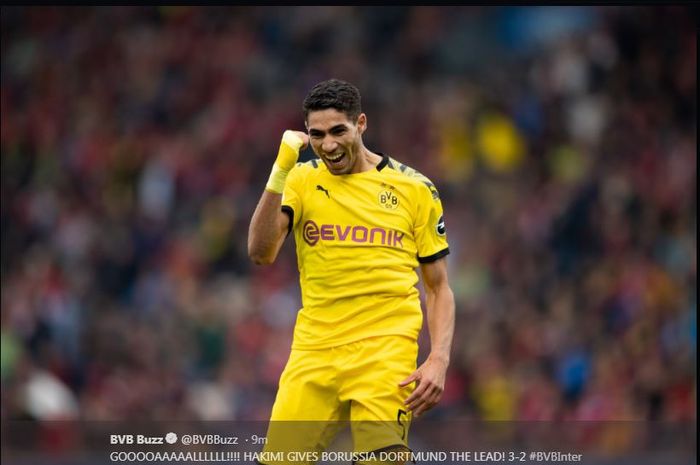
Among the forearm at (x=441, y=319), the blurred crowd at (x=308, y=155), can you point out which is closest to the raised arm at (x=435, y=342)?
the forearm at (x=441, y=319)

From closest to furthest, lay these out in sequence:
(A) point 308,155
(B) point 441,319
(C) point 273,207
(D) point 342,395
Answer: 1. (C) point 273,207
2. (D) point 342,395
3. (B) point 441,319
4. (A) point 308,155

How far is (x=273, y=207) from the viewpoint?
6.59 meters

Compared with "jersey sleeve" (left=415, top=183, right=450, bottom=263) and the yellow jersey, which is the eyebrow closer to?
the yellow jersey

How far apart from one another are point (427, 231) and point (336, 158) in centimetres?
57

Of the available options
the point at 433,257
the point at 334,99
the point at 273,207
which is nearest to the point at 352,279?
the point at 433,257

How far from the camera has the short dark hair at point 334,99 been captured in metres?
6.63

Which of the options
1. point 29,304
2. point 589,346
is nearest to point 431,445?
point 589,346

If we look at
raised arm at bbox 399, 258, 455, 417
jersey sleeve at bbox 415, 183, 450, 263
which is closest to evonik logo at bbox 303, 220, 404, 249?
jersey sleeve at bbox 415, 183, 450, 263

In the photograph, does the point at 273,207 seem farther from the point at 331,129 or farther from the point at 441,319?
the point at 441,319

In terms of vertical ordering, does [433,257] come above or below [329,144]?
below

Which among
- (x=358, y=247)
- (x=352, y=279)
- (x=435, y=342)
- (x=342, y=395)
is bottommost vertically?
(x=342, y=395)

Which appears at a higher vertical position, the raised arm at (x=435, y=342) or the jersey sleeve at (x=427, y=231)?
the jersey sleeve at (x=427, y=231)

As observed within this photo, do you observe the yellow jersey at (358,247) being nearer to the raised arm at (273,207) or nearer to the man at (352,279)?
the man at (352,279)

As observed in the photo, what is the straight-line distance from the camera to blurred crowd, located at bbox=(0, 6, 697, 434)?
43.9ft
